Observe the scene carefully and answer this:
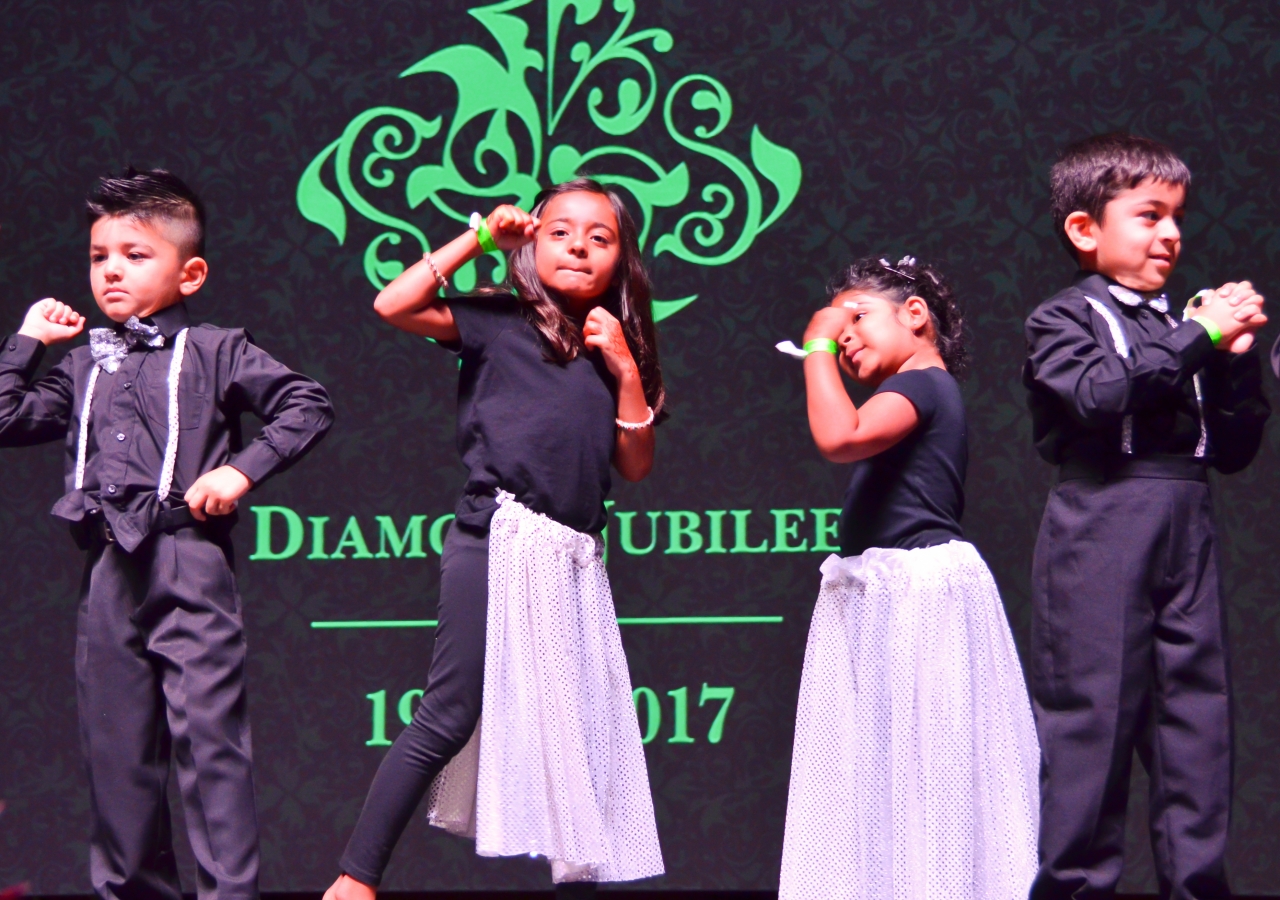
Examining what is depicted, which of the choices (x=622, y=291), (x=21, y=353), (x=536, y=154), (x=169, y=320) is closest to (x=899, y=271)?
(x=622, y=291)

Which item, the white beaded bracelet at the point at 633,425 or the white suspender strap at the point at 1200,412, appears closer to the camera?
the white suspender strap at the point at 1200,412

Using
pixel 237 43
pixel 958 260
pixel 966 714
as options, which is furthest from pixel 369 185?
pixel 966 714

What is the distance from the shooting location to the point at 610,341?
2.24m

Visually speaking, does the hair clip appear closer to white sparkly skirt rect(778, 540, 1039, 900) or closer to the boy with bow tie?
white sparkly skirt rect(778, 540, 1039, 900)

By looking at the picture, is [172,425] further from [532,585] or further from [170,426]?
[532,585]

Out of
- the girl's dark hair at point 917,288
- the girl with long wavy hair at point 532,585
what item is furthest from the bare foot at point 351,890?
the girl's dark hair at point 917,288

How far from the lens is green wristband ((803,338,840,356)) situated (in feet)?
7.31

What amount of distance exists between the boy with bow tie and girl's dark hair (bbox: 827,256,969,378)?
93 centimetres

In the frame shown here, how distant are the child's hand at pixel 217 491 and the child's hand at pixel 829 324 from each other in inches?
36.4

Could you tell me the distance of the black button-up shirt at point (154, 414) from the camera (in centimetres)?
218

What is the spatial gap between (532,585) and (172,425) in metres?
0.62

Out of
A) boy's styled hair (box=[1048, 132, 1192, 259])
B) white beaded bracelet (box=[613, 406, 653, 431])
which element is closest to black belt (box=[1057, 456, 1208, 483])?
boy's styled hair (box=[1048, 132, 1192, 259])

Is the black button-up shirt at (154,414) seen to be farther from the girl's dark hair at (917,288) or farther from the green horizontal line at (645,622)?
the girl's dark hair at (917,288)

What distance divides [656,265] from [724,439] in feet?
1.32
